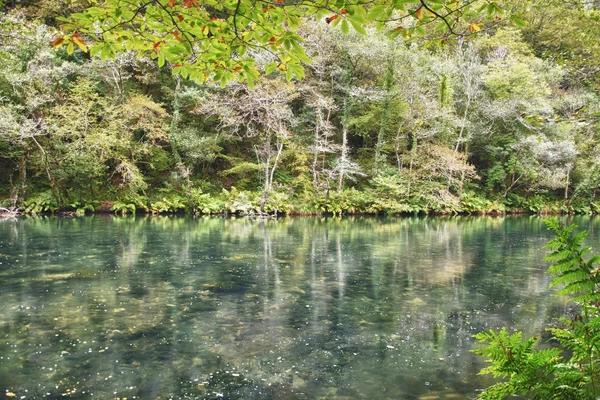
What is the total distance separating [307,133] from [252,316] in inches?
876

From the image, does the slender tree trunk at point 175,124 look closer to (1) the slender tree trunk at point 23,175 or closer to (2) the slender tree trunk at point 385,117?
(1) the slender tree trunk at point 23,175

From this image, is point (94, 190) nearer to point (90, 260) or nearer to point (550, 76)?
point (90, 260)

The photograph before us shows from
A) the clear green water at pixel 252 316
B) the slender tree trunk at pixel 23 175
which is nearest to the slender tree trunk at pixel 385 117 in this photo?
the clear green water at pixel 252 316

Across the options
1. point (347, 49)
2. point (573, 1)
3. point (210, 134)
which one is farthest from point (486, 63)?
point (573, 1)

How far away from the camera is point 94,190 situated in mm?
23828

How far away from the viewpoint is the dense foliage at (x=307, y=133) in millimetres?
22047

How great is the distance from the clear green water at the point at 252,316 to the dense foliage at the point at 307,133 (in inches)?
406

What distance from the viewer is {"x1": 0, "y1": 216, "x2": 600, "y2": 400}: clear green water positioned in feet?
14.7

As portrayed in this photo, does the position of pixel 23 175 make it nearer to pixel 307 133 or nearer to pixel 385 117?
pixel 307 133

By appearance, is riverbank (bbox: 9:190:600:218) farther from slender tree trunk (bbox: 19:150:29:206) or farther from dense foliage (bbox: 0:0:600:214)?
slender tree trunk (bbox: 19:150:29:206)

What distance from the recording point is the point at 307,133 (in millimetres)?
27969

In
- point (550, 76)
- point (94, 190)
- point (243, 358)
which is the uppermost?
point (550, 76)

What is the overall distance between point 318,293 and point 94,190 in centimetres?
1986

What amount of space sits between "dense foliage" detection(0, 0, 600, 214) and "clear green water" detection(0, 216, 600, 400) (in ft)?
33.9
